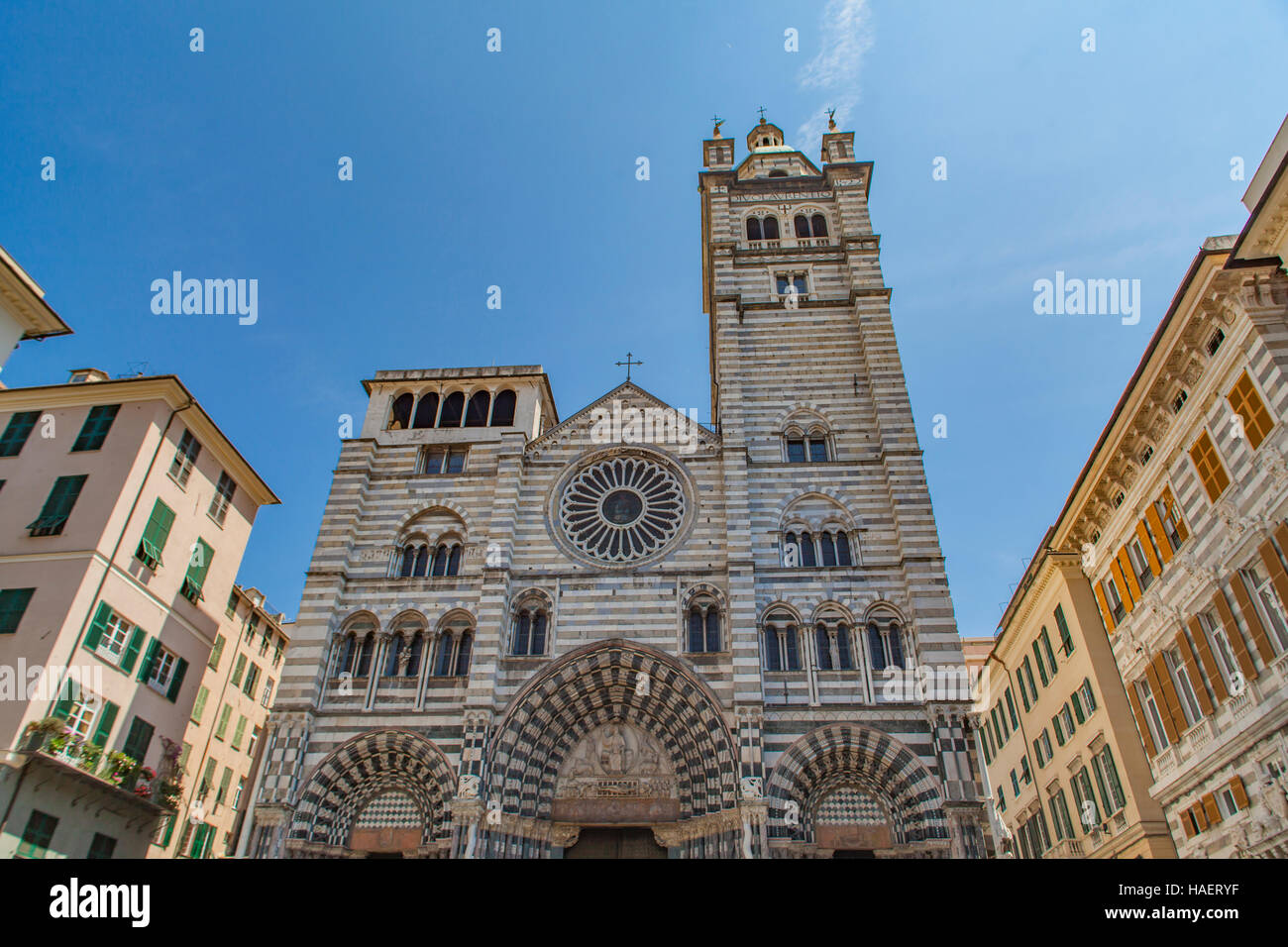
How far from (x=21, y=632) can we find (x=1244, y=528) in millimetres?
23788

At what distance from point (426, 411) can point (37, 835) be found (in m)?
15.3

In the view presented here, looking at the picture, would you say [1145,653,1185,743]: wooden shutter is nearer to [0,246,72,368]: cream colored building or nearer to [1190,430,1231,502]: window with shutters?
[1190,430,1231,502]: window with shutters

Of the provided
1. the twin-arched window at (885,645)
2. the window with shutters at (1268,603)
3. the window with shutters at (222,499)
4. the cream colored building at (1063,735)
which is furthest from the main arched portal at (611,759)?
the window with shutters at (1268,603)

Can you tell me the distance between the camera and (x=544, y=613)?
22.4 meters

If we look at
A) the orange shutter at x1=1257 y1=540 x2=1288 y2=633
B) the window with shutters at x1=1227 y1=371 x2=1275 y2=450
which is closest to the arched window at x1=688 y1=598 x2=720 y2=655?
the orange shutter at x1=1257 y1=540 x2=1288 y2=633

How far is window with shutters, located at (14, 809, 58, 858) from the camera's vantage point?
1547 centimetres

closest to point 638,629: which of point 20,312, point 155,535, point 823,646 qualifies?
point 823,646

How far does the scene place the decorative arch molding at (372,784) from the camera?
19.6m

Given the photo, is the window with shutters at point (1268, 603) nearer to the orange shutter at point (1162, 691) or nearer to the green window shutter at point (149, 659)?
the orange shutter at point (1162, 691)

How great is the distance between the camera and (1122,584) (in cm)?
1955

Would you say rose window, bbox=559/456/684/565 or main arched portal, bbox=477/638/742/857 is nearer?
main arched portal, bbox=477/638/742/857

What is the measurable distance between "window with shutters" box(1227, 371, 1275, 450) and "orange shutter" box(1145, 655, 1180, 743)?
19.7 feet

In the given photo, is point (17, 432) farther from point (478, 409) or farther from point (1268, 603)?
point (1268, 603)
